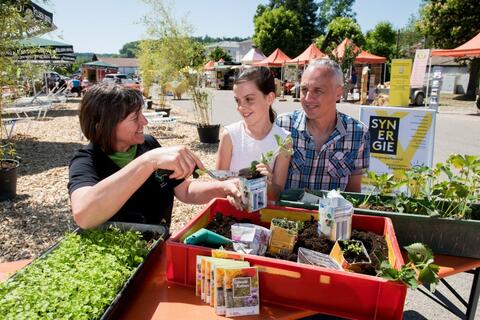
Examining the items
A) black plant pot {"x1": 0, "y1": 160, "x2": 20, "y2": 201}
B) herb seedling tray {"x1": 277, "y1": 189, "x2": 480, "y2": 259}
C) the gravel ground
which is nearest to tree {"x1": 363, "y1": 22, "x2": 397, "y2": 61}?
the gravel ground

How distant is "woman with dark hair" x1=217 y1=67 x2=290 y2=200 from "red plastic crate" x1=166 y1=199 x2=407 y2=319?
3.92ft

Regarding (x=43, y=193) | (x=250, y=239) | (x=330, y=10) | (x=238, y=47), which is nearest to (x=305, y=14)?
(x=330, y=10)

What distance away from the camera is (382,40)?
4456 cm

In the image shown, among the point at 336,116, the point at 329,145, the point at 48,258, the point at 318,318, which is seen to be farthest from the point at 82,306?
the point at 336,116

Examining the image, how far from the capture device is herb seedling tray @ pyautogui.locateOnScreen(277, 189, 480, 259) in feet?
5.12

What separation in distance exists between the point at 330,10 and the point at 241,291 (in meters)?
55.3

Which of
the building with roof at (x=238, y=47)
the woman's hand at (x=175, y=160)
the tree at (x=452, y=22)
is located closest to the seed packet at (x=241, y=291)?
the woman's hand at (x=175, y=160)

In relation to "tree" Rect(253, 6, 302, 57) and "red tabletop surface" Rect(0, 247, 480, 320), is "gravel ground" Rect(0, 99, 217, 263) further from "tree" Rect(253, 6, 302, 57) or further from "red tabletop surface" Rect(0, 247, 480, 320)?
"tree" Rect(253, 6, 302, 57)

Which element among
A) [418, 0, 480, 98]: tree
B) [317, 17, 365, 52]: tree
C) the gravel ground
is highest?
[317, 17, 365, 52]: tree

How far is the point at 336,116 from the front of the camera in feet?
8.32

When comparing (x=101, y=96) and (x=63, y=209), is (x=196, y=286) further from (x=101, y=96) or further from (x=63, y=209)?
(x=63, y=209)

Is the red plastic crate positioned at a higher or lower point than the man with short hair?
lower

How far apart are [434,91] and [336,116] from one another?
8.69 ft

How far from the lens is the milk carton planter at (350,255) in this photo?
1.15 meters
